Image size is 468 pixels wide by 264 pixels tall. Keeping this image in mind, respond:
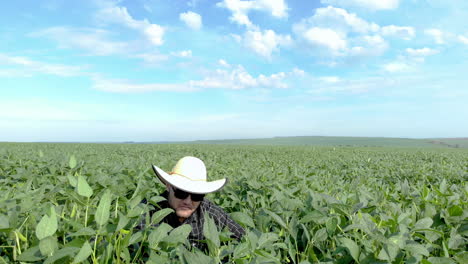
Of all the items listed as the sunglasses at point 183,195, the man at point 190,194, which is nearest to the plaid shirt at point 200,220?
the man at point 190,194

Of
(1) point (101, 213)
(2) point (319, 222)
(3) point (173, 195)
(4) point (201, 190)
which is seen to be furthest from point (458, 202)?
(1) point (101, 213)

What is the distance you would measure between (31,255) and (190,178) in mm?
1796

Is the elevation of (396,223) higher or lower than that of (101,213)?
lower

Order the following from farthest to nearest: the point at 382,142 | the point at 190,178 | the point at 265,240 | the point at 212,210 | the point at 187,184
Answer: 1. the point at 382,142
2. the point at 212,210
3. the point at 190,178
4. the point at 187,184
5. the point at 265,240

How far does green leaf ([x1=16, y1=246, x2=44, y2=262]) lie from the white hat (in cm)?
154

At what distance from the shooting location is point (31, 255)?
1.29 metres

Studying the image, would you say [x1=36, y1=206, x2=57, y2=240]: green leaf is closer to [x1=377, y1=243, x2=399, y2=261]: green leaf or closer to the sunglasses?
[x1=377, y1=243, x2=399, y2=261]: green leaf

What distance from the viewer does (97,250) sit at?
4.65 feet

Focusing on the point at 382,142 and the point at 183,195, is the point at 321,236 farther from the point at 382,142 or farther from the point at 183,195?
the point at 382,142

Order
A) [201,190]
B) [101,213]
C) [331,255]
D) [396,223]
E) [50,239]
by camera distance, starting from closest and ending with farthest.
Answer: [50,239] < [101,213] < [331,255] < [396,223] < [201,190]

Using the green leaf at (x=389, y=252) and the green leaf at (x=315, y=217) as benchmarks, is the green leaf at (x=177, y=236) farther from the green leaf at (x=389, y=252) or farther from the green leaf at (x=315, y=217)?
the green leaf at (x=389, y=252)

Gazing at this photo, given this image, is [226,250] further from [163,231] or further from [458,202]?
[458,202]

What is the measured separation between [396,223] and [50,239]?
170cm

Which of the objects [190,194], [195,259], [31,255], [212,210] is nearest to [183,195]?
[190,194]
